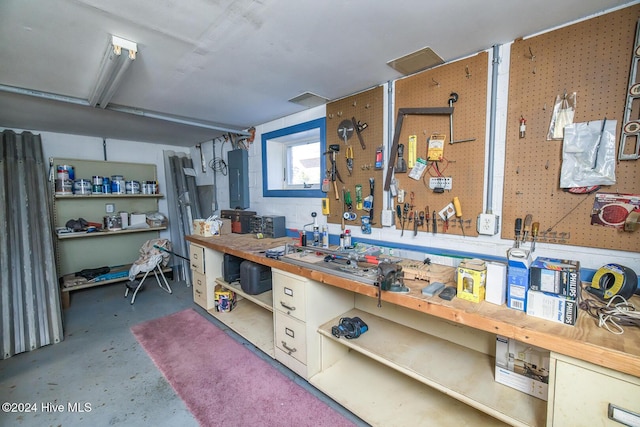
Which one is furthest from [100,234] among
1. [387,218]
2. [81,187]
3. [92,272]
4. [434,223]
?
[434,223]

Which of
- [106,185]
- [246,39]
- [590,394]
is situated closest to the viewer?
[590,394]

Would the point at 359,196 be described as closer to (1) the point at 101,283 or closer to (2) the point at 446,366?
(2) the point at 446,366

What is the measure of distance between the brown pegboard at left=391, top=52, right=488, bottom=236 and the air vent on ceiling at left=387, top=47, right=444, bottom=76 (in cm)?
5

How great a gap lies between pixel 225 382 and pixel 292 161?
7.44 ft

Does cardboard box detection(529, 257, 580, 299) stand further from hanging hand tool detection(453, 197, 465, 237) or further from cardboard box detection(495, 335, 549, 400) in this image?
hanging hand tool detection(453, 197, 465, 237)

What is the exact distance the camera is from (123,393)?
72.2 inches

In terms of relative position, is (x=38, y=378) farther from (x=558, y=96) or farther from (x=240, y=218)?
(x=558, y=96)

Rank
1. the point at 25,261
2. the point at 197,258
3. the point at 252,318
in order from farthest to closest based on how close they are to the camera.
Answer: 1. the point at 197,258
2. the point at 252,318
3. the point at 25,261

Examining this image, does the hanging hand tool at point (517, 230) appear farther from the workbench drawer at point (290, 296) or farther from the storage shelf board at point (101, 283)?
the storage shelf board at point (101, 283)

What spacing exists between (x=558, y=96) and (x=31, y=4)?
252 cm

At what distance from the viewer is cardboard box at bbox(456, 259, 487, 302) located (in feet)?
4.01

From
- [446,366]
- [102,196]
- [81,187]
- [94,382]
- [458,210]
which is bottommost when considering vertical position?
[94,382]

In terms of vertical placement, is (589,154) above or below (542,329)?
above

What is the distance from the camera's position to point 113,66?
64.6 inches
